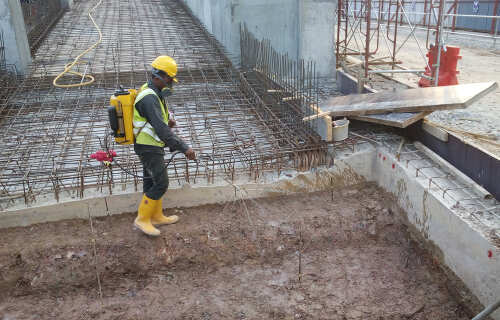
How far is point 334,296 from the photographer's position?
399 centimetres

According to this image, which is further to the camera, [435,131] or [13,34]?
[13,34]

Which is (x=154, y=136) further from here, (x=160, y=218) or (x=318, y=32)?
(x=318, y=32)

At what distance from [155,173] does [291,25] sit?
5751mm

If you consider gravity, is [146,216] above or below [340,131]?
below

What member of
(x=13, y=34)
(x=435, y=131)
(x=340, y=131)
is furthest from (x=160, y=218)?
(x=13, y=34)

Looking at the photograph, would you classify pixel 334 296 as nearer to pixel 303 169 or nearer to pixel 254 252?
pixel 254 252

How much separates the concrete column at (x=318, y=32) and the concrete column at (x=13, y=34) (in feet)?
19.3

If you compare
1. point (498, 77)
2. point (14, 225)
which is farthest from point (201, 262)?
point (498, 77)

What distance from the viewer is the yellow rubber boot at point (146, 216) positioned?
4.21 m

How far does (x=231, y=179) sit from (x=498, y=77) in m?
6.69

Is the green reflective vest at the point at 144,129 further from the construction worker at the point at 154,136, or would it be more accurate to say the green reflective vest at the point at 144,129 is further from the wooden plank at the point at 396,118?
the wooden plank at the point at 396,118

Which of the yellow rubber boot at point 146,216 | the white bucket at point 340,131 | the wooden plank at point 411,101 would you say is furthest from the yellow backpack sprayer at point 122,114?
the white bucket at point 340,131

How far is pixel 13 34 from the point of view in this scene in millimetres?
8461

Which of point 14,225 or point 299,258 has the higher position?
point 14,225
